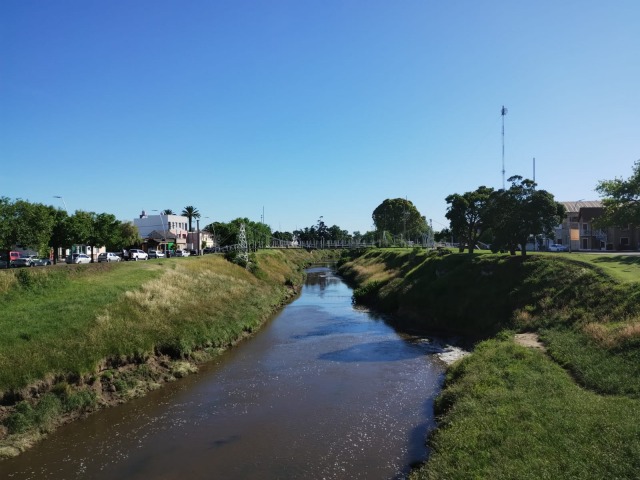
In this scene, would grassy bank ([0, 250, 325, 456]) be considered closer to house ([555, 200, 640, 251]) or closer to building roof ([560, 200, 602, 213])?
house ([555, 200, 640, 251])

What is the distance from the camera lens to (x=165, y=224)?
136m

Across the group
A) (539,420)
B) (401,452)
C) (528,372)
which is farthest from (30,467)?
(528,372)

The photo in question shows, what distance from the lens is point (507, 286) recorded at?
38.1 m

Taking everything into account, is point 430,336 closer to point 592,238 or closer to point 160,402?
point 160,402

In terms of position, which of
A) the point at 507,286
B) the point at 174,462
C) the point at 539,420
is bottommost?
the point at 174,462

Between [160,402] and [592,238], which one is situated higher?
[592,238]

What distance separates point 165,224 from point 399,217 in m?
74.9

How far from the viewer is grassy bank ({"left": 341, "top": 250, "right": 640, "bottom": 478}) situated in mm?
12250

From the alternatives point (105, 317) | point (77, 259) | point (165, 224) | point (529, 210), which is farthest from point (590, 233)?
point (165, 224)

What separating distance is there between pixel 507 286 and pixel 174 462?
3091 cm

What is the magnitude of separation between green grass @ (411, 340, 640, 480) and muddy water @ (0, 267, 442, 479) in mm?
2041

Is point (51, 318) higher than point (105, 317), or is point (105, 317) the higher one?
point (51, 318)

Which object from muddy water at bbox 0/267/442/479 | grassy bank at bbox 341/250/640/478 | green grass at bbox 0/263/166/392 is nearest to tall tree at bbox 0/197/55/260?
green grass at bbox 0/263/166/392

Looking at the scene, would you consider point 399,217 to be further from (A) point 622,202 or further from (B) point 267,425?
(B) point 267,425
